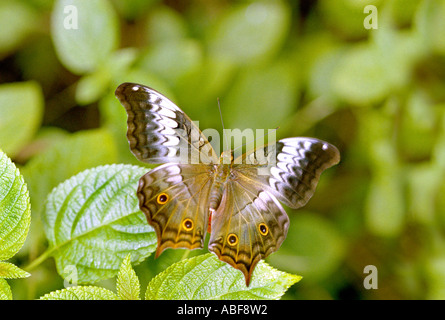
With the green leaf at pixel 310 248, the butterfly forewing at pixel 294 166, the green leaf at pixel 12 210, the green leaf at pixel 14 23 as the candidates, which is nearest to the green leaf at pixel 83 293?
the green leaf at pixel 12 210

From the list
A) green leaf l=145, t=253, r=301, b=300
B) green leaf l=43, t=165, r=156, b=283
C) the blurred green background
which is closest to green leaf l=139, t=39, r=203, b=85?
the blurred green background

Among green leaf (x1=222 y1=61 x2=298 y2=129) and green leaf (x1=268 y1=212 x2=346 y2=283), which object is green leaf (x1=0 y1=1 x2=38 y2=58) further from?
green leaf (x1=268 y1=212 x2=346 y2=283)

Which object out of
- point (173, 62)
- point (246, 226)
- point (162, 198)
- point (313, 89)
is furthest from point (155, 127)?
A: point (313, 89)

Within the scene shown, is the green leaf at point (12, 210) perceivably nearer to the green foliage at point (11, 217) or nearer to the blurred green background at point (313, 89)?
the green foliage at point (11, 217)

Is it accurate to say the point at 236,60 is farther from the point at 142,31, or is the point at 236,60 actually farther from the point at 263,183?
the point at 263,183

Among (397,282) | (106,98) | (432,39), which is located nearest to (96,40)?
(106,98)

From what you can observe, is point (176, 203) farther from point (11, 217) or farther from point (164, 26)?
point (164, 26)
